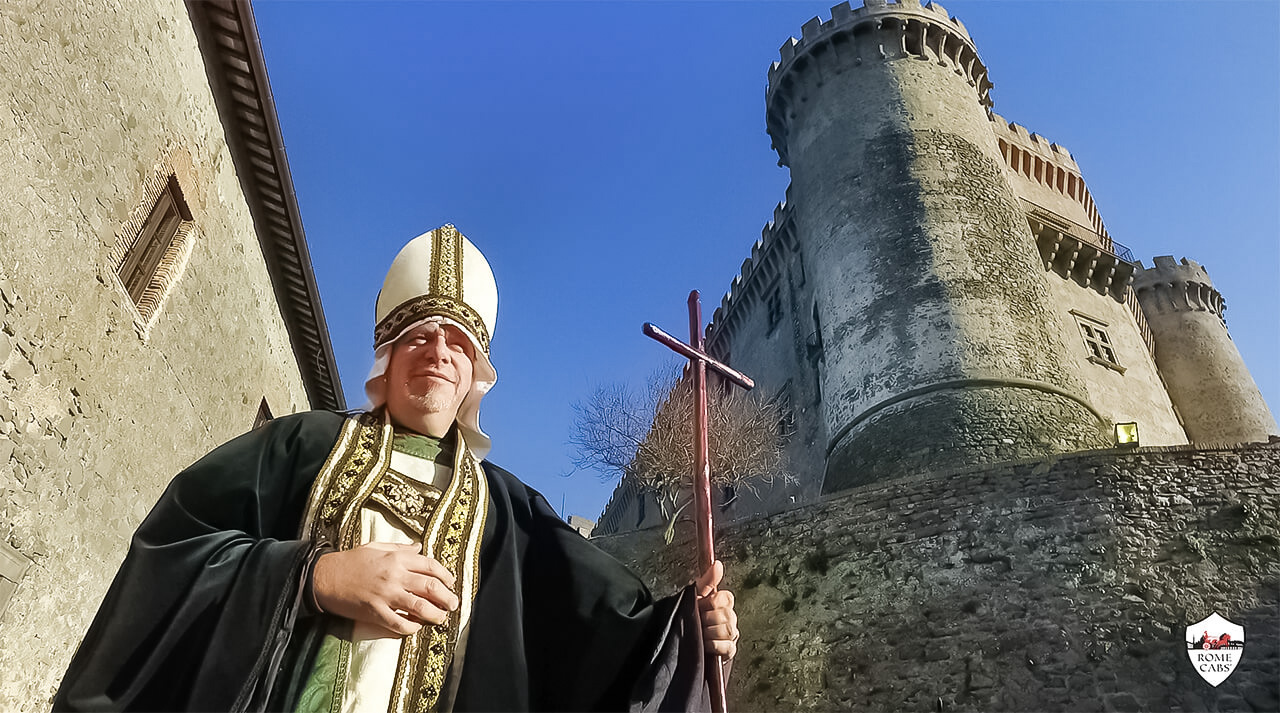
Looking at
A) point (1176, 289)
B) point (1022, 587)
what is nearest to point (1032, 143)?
point (1176, 289)

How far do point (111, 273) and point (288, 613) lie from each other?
5.39 meters

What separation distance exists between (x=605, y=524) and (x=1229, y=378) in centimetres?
2386

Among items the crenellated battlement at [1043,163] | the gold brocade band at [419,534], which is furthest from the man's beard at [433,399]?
the crenellated battlement at [1043,163]

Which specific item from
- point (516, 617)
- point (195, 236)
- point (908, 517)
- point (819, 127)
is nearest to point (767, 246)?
point (819, 127)

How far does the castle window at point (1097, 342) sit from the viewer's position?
19.1 m

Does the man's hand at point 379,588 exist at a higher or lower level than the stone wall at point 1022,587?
lower

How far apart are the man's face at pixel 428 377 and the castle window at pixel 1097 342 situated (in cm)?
1999

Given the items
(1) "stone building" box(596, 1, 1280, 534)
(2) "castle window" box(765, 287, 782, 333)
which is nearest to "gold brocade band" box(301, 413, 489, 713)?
(1) "stone building" box(596, 1, 1280, 534)

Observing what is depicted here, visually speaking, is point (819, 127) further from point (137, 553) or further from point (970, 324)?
point (137, 553)

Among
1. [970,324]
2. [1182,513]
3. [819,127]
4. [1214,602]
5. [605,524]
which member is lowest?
[1214,602]

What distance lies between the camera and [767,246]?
23969 millimetres

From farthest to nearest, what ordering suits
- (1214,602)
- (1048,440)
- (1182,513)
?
(1048,440) < (1182,513) < (1214,602)

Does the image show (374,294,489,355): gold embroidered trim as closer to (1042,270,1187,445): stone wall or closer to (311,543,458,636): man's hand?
(311,543,458,636): man's hand

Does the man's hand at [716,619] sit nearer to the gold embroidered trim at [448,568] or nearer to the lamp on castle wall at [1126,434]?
the gold embroidered trim at [448,568]
